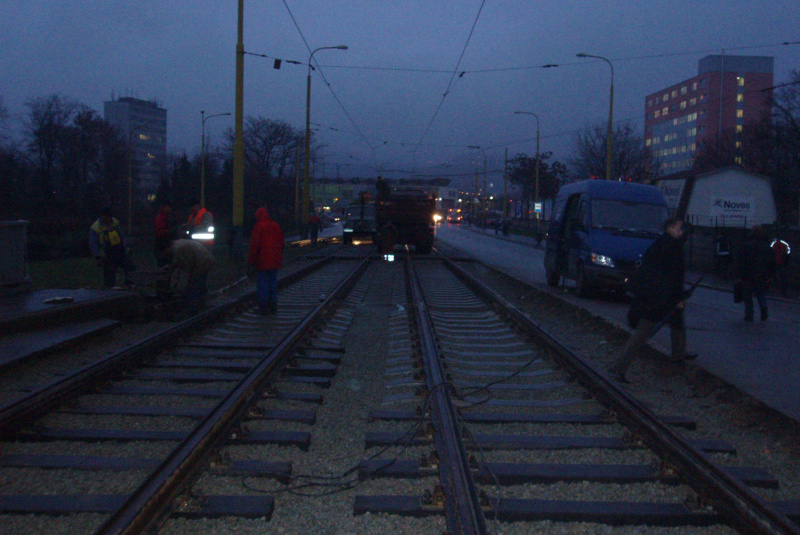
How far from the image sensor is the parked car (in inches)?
613

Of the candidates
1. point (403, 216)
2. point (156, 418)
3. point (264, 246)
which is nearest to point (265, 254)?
point (264, 246)

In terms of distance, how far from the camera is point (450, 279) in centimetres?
2128

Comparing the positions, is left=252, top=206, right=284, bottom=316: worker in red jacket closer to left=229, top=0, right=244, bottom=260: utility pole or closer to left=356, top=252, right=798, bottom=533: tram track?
left=356, top=252, right=798, bottom=533: tram track

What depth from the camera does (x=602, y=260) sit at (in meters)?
15.6

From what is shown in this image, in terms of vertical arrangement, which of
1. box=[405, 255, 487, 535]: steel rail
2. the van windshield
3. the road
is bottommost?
the road

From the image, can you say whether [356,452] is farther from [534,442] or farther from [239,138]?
[239,138]

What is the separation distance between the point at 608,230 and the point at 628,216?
2.22ft

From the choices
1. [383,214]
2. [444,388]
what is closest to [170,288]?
[444,388]

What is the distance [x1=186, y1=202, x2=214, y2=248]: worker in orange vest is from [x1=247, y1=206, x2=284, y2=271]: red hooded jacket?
33.9 inches

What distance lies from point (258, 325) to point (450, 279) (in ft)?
34.4

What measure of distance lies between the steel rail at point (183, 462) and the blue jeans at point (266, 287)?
452 centimetres

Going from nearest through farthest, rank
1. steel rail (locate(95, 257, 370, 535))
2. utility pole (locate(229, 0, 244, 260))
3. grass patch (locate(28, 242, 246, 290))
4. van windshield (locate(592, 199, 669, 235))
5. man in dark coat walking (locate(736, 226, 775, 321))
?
steel rail (locate(95, 257, 370, 535)) < man in dark coat walking (locate(736, 226, 775, 321)) < grass patch (locate(28, 242, 246, 290)) < van windshield (locate(592, 199, 669, 235)) < utility pole (locate(229, 0, 244, 260))

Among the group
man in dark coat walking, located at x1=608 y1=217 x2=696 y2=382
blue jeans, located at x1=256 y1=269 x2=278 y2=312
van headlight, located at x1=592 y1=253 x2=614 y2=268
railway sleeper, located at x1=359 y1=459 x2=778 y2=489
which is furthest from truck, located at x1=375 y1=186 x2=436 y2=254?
railway sleeper, located at x1=359 y1=459 x2=778 y2=489

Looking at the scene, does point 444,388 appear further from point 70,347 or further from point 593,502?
point 70,347
